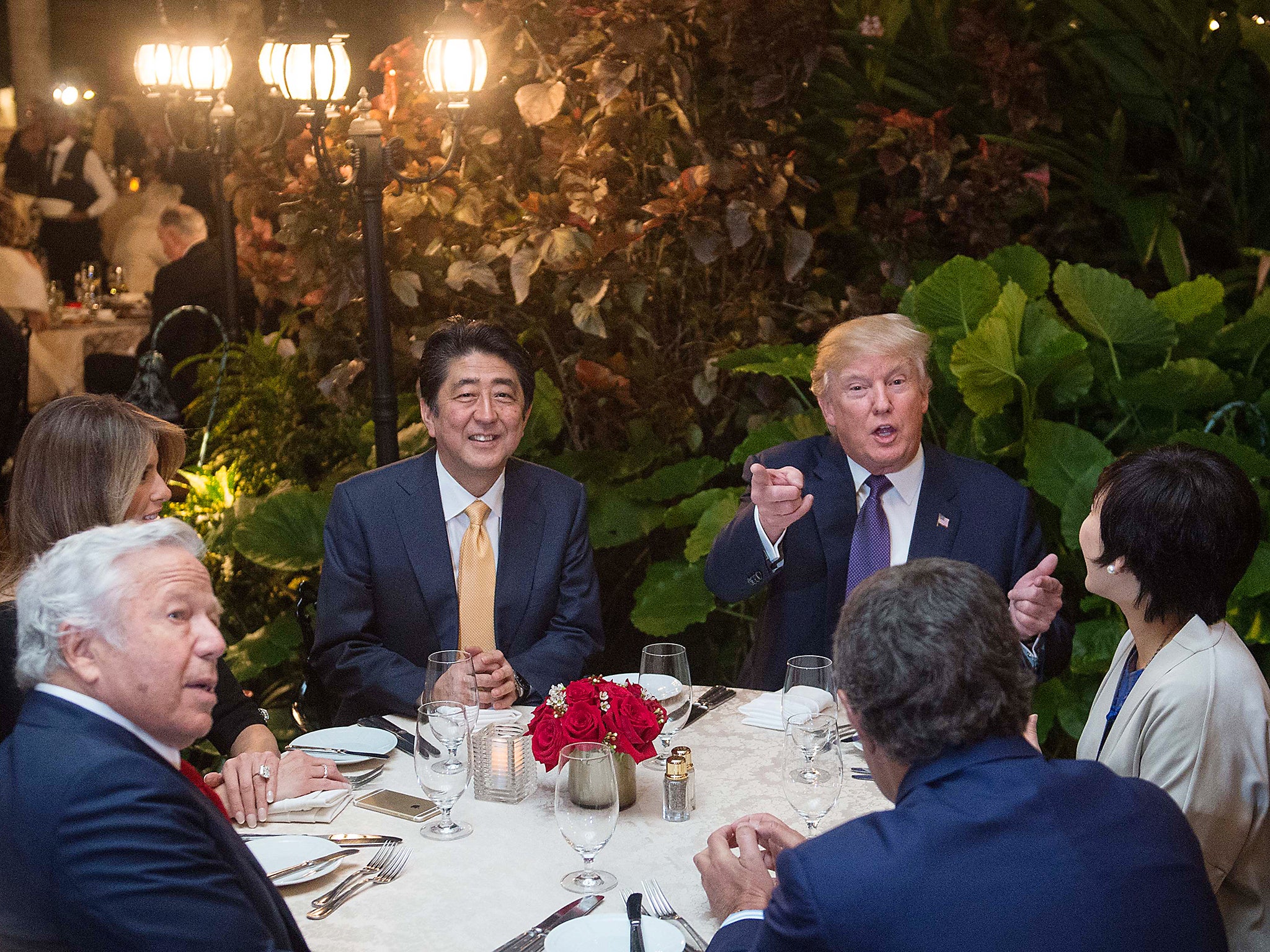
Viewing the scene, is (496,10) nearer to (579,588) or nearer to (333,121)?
(333,121)

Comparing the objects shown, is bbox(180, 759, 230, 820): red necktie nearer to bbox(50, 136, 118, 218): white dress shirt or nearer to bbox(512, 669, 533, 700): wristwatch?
bbox(512, 669, 533, 700): wristwatch

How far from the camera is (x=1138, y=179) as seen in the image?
183 inches

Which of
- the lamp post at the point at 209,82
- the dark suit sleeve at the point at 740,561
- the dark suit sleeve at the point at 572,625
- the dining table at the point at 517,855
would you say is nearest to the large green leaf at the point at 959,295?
the dark suit sleeve at the point at 740,561

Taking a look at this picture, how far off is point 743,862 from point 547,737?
1.35 feet

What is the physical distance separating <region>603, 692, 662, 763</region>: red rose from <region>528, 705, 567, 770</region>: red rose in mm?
83

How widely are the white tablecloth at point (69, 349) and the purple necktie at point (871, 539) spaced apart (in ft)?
17.6

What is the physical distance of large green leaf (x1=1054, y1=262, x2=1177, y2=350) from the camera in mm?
3355

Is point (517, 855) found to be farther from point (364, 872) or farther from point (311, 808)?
point (311, 808)

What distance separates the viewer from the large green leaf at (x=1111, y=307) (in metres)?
3.36

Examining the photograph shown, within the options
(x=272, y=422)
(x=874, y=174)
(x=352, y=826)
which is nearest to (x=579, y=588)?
(x=352, y=826)

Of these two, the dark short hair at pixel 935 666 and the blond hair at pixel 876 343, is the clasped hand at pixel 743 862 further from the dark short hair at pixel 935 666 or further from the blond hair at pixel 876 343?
the blond hair at pixel 876 343

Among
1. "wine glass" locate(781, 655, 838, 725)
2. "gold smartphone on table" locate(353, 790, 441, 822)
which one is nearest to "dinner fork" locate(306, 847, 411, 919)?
"gold smartphone on table" locate(353, 790, 441, 822)

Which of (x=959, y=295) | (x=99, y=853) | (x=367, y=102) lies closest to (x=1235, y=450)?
(x=959, y=295)

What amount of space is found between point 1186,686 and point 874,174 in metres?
3.18
